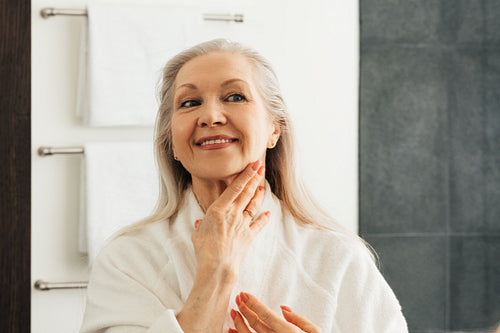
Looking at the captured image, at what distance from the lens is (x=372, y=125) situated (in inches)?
90.0

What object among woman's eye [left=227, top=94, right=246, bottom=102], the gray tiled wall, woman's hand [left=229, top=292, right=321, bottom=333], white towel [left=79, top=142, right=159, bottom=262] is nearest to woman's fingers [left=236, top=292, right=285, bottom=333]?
woman's hand [left=229, top=292, right=321, bottom=333]

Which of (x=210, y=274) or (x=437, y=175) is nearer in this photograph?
(x=210, y=274)

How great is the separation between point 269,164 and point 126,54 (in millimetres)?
946

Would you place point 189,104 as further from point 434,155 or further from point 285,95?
point 434,155

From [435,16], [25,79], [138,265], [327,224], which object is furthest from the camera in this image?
Answer: [435,16]

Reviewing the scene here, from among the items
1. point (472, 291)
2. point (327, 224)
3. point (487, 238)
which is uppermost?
point (327, 224)

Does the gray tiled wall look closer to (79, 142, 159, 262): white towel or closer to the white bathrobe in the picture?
(79, 142, 159, 262): white towel

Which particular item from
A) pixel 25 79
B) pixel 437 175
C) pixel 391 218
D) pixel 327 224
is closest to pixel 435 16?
pixel 437 175

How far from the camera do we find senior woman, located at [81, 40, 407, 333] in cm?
112

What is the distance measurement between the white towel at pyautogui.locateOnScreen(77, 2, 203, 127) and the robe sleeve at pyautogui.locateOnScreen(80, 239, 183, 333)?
3.10 ft

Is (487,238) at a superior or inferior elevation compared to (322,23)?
inferior

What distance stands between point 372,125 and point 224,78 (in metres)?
1.19

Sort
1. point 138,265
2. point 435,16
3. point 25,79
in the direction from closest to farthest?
point 138,265 < point 25,79 < point 435,16

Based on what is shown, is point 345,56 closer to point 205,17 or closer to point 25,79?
point 205,17
